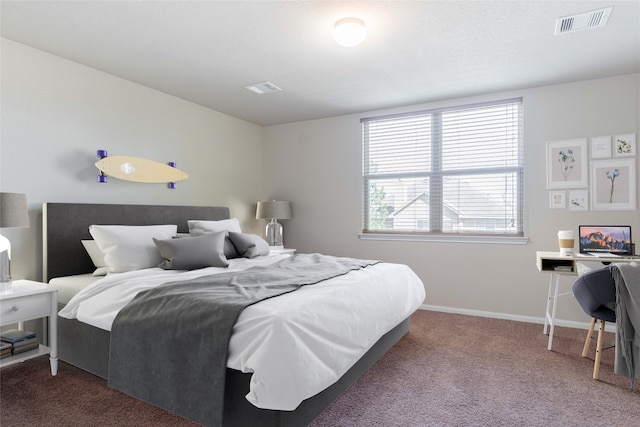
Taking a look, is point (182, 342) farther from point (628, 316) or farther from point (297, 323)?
point (628, 316)

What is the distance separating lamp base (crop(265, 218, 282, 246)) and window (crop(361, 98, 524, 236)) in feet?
3.78

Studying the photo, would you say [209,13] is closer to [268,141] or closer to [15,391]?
[15,391]

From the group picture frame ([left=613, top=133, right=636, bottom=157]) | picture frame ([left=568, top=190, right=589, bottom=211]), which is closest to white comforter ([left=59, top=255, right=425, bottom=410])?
picture frame ([left=568, top=190, right=589, bottom=211])

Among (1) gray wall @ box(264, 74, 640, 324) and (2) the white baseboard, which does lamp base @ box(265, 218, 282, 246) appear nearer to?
(1) gray wall @ box(264, 74, 640, 324)

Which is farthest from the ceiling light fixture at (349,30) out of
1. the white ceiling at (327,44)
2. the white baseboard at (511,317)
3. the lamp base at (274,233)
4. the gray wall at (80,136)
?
the white baseboard at (511,317)

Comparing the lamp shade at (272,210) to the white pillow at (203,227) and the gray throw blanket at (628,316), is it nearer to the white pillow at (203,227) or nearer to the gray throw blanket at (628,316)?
the white pillow at (203,227)

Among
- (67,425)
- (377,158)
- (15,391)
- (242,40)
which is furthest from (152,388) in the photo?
(377,158)

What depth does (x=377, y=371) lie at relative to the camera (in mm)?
2703

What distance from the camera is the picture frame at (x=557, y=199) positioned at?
384cm

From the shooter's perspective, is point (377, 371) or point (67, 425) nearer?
point (67, 425)

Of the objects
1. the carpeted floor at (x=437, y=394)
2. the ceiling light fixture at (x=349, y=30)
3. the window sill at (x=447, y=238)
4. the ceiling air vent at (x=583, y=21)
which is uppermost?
the ceiling air vent at (x=583, y=21)

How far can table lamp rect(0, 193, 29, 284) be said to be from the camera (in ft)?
8.05

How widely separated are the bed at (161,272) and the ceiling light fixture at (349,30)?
1669mm

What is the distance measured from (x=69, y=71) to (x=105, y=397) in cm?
270
